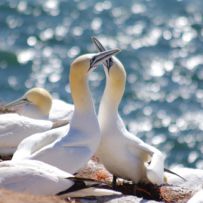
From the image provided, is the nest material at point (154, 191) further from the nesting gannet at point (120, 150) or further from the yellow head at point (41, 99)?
the yellow head at point (41, 99)

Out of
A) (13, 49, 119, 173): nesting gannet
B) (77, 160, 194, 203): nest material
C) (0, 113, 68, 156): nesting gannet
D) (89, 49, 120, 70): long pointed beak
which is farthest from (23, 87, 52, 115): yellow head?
(89, 49, 120, 70): long pointed beak

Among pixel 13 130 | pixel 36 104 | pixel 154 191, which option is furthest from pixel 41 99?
pixel 154 191

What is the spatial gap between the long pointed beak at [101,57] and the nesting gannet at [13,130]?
45.1 inches

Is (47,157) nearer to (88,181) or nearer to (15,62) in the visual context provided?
(88,181)

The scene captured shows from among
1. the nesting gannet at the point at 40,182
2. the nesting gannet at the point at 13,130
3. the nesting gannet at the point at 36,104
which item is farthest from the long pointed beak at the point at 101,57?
the nesting gannet at the point at 36,104

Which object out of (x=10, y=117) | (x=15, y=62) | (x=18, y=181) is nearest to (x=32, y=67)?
(x=15, y=62)

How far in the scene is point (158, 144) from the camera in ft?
69.2

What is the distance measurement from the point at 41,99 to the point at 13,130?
5.65ft

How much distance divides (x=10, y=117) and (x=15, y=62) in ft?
46.5

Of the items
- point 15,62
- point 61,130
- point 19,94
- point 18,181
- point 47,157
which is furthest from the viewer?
point 15,62

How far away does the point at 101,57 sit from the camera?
9797 mm

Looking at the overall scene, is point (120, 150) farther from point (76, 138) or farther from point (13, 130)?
point (13, 130)

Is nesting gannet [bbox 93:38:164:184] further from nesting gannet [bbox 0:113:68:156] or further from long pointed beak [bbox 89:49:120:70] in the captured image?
nesting gannet [bbox 0:113:68:156]

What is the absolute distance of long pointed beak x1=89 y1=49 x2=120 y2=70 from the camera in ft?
32.1
